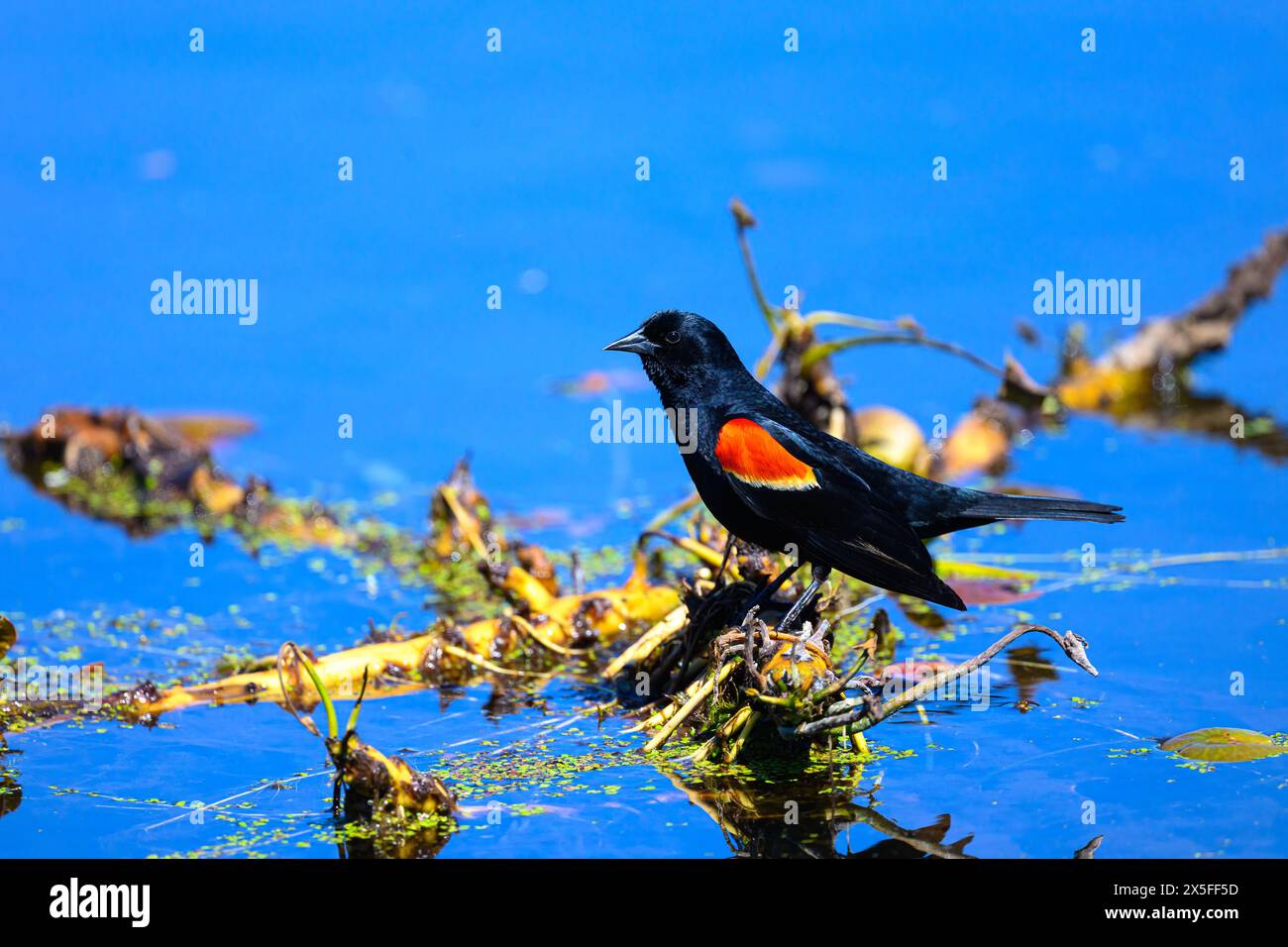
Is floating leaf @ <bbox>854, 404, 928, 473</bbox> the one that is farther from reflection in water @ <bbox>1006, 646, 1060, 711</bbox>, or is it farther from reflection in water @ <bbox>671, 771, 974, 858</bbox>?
reflection in water @ <bbox>671, 771, 974, 858</bbox>

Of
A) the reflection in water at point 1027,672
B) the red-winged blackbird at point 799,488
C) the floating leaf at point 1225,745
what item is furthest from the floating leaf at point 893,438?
the floating leaf at point 1225,745

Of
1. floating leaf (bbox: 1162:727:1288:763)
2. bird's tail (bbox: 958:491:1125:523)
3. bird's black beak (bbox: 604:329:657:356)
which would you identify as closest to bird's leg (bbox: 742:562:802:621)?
bird's tail (bbox: 958:491:1125:523)

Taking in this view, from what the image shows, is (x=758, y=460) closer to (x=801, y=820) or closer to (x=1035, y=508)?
(x=1035, y=508)

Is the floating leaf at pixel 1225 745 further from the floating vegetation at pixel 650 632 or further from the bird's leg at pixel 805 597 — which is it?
the bird's leg at pixel 805 597

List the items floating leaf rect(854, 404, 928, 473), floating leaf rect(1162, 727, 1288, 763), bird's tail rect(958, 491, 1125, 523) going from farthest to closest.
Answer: floating leaf rect(854, 404, 928, 473) → bird's tail rect(958, 491, 1125, 523) → floating leaf rect(1162, 727, 1288, 763)

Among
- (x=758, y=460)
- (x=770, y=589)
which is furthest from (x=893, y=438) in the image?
(x=758, y=460)

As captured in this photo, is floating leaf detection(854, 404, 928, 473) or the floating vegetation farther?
floating leaf detection(854, 404, 928, 473)

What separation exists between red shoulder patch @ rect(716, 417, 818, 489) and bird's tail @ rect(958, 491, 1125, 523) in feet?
1.97

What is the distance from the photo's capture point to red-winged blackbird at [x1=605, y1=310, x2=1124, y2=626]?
5074 mm

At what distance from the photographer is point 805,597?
16.8 feet

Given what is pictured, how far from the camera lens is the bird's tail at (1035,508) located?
5141mm

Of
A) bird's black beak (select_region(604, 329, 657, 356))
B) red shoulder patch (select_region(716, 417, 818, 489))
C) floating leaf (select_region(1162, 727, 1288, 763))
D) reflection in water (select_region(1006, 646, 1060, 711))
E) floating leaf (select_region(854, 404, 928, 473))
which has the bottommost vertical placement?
floating leaf (select_region(1162, 727, 1288, 763))
